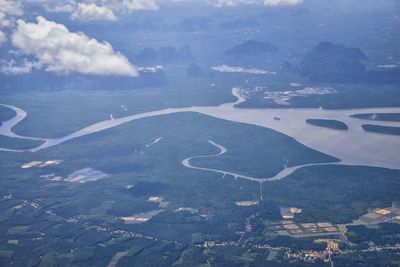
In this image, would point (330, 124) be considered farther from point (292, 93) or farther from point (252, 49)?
point (252, 49)

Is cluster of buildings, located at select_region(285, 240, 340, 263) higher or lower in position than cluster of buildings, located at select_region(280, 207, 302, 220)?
lower

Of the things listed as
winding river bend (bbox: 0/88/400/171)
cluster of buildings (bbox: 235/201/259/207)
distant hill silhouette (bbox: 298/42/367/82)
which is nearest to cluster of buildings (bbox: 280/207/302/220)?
cluster of buildings (bbox: 235/201/259/207)

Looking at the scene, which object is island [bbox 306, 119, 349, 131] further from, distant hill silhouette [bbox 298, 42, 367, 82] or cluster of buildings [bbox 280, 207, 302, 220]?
distant hill silhouette [bbox 298, 42, 367, 82]

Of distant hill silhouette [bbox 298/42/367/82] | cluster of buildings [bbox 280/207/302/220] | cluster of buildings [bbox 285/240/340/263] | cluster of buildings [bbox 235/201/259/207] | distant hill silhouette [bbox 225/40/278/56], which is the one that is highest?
distant hill silhouette [bbox 225/40/278/56]

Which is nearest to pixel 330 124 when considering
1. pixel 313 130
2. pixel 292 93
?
pixel 313 130

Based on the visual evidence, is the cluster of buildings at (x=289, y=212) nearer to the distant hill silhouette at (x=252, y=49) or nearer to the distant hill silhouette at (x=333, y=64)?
the distant hill silhouette at (x=333, y=64)

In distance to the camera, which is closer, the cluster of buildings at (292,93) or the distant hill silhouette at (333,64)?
the cluster of buildings at (292,93)

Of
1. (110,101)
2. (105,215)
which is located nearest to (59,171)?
(105,215)

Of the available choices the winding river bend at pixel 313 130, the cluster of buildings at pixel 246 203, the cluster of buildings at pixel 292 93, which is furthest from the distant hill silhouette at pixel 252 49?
the cluster of buildings at pixel 246 203
